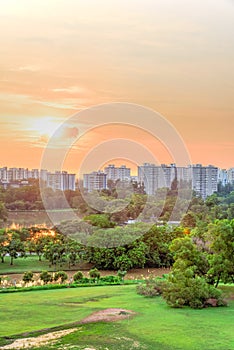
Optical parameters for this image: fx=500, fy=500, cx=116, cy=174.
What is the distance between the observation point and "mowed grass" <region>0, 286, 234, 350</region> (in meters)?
8.48

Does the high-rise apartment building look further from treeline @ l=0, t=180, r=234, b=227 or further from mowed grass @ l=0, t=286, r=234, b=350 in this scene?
mowed grass @ l=0, t=286, r=234, b=350

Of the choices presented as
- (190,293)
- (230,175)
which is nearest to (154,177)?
(190,293)

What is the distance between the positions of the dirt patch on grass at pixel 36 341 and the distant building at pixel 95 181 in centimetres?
1136

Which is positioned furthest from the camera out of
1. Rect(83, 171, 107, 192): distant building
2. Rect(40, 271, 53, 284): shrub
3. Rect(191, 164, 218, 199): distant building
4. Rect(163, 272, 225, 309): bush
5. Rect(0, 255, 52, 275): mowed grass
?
Rect(191, 164, 218, 199): distant building

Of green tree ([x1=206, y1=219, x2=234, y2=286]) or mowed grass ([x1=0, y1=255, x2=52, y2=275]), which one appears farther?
mowed grass ([x1=0, y1=255, x2=52, y2=275])

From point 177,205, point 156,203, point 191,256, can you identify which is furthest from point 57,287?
point 177,205

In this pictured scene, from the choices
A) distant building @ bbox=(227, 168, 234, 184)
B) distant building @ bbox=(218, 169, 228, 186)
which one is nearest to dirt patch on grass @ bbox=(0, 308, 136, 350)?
distant building @ bbox=(218, 169, 228, 186)

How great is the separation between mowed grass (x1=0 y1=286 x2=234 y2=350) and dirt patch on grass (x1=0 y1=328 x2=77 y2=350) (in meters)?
0.20

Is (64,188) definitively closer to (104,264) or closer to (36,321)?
(104,264)

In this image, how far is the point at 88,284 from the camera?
15727mm

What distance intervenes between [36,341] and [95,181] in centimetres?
1459

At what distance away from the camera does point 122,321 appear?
999 cm

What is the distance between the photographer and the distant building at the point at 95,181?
69.5ft

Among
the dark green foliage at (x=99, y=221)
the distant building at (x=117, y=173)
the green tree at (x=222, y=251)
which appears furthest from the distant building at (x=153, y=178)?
the green tree at (x=222, y=251)
